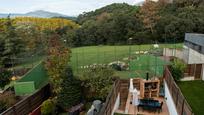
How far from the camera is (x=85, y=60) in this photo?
995 inches

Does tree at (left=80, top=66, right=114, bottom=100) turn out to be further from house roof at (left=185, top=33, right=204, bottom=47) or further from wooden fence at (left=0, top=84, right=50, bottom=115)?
house roof at (left=185, top=33, right=204, bottom=47)

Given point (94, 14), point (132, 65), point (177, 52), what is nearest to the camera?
point (132, 65)

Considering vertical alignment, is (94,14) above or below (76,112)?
above

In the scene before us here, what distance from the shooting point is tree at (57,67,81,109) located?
1280 cm

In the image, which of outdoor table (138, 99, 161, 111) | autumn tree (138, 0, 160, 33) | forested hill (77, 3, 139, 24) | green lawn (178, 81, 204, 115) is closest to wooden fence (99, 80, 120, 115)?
outdoor table (138, 99, 161, 111)

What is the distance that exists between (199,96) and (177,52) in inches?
418

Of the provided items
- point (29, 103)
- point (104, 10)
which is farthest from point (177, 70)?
point (104, 10)

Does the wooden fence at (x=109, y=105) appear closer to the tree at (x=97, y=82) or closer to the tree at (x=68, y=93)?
the tree at (x=97, y=82)

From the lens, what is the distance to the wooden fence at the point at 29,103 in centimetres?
1006

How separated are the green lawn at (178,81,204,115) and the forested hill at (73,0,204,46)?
19.7 metres

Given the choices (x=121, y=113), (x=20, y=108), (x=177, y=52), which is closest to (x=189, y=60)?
(x=177, y=52)

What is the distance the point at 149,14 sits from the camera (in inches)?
1554

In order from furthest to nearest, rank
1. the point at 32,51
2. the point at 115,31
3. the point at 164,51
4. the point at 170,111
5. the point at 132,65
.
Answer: the point at 115,31
the point at 32,51
the point at 164,51
the point at 132,65
the point at 170,111

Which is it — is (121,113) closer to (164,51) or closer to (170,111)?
(170,111)
